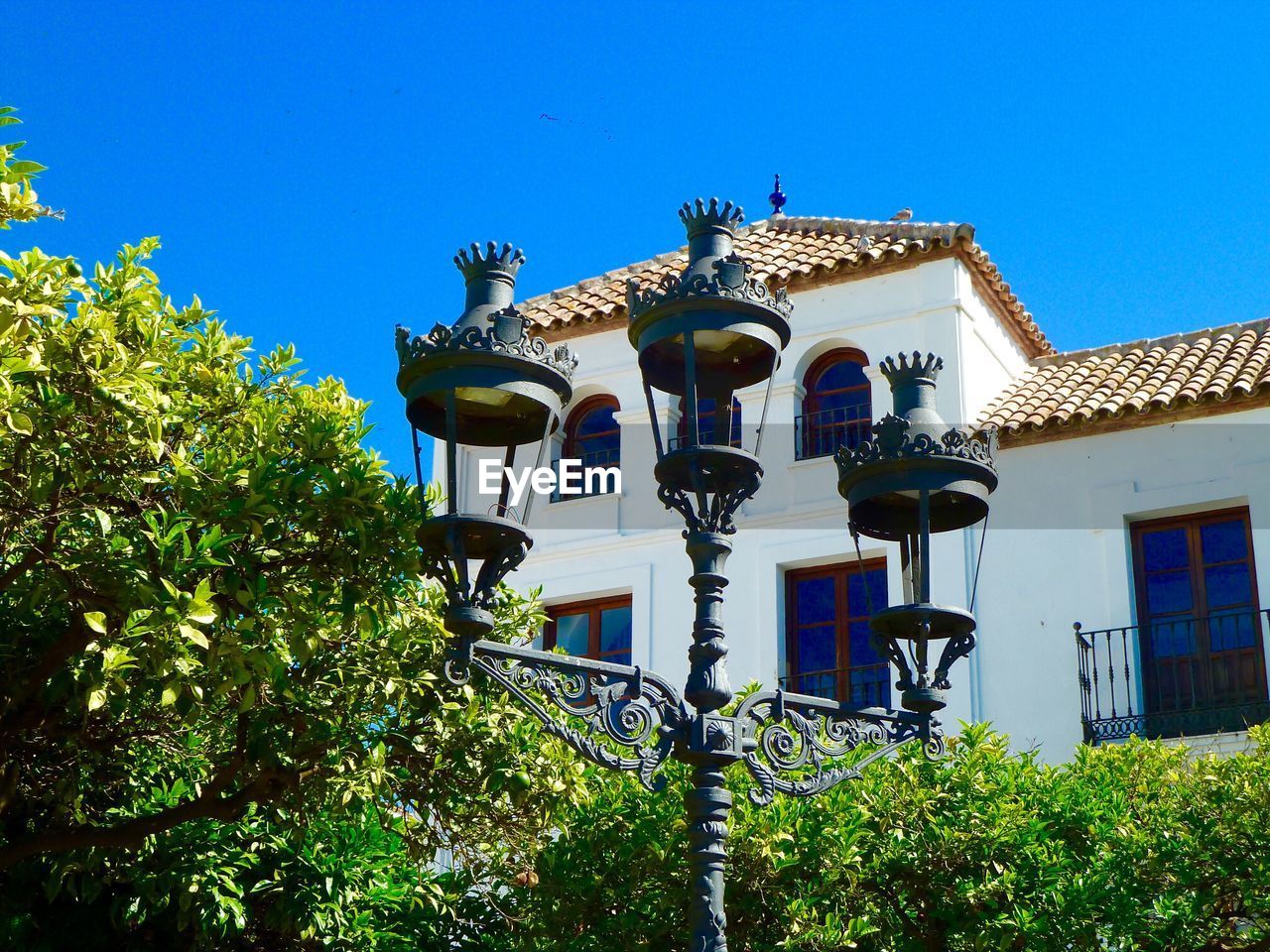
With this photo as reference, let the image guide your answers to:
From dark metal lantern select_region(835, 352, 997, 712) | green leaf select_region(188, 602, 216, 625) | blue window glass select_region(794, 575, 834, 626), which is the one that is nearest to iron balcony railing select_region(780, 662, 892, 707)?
blue window glass select_region(794, 575, 834, 626)

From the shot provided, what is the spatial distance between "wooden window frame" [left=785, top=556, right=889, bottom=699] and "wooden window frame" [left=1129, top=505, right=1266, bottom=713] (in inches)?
92.1

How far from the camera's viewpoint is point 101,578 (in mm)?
7047

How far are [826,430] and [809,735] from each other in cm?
1020

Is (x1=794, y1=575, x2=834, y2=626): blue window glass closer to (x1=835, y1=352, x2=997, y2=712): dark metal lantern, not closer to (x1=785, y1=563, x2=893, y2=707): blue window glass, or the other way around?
(x1=785, y1=563, x2=893, y2=707): blue window glass

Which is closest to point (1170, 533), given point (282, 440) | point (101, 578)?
point (282, 440)

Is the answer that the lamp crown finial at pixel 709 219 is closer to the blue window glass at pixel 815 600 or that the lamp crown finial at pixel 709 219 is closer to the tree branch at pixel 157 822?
the tree branch at pixel 157 822

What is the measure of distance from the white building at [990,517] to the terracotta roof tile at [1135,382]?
3 centimetres

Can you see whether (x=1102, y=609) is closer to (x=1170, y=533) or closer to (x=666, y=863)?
(x=1170, y=533)

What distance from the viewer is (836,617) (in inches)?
596

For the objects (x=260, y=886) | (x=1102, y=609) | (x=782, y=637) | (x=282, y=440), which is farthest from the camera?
(x=782, y=637)

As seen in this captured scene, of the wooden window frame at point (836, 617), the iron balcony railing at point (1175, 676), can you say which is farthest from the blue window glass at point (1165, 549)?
the wooden window frame at point (836, 617)

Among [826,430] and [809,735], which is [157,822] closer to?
[809,735]

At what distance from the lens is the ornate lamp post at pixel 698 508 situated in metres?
5.68

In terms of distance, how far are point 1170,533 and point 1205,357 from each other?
2051 millimetres
